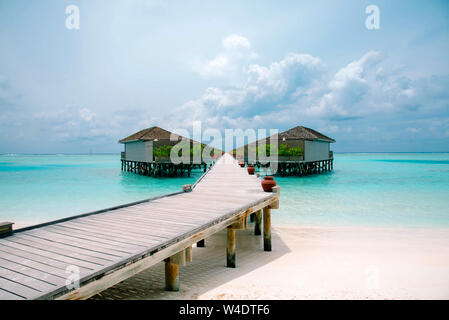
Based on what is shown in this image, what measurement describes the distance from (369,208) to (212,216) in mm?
12110

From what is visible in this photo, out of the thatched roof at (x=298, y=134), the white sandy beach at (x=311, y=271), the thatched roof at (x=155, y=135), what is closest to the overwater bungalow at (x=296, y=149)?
the thatched roof at (x=298, y=134)

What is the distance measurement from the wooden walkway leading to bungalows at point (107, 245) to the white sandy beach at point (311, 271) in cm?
58

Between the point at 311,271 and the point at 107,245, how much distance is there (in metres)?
4.05

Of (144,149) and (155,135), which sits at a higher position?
(155,135)

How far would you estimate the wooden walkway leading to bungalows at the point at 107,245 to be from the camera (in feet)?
9.13

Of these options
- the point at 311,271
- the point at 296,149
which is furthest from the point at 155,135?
the point at 311,271

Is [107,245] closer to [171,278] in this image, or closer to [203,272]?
[171,278]

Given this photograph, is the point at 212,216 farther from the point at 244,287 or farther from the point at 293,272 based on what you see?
the point at 293,272

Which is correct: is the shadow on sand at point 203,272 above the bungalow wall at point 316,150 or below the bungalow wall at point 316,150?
below

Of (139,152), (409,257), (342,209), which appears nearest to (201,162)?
(139,152)

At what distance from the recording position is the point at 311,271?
565 centimetres

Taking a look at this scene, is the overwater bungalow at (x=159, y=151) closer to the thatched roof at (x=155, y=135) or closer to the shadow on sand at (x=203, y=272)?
the thatched roof at (x=155, y=135)

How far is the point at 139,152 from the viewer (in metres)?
32.5
